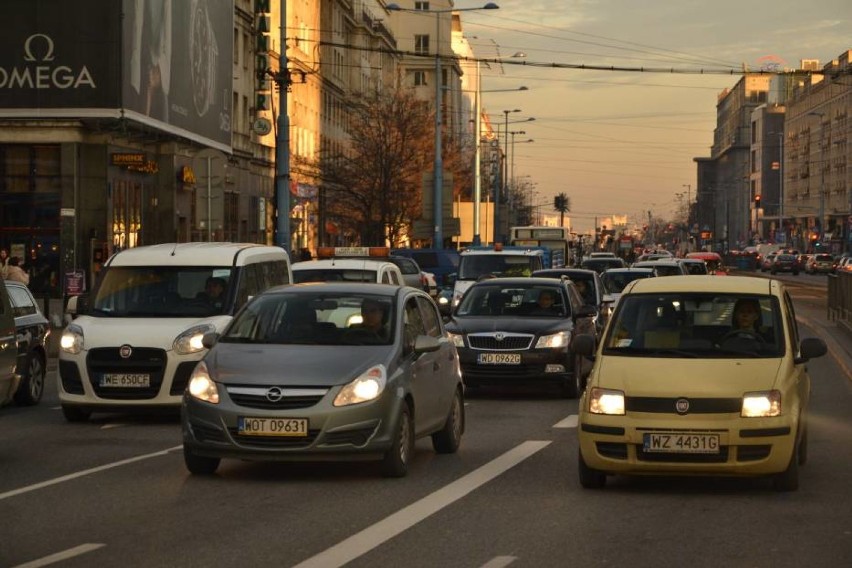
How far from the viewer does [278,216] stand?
130ft

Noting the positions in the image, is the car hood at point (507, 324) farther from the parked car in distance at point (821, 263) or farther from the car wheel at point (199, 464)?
the parked car in distance at point (821, 263)

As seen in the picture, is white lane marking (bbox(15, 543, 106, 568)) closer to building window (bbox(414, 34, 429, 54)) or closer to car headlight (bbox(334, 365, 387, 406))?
car headlight (bbox(334, 365, 387, 406))

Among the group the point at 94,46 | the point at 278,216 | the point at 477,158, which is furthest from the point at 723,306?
the point at 477,158

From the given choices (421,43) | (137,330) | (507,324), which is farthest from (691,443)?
(421,43)

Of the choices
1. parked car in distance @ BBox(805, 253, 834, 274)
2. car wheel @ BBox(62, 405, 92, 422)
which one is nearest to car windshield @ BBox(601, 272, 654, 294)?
car wheel @ BBox(62, 405, 92, 422)

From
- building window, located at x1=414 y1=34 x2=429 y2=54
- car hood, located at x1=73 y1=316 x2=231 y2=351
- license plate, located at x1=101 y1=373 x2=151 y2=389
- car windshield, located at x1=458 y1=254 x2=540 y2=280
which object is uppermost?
building window, located at x1=414 y1=34 x2=429 y2=54

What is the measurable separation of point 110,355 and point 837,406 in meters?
8.29

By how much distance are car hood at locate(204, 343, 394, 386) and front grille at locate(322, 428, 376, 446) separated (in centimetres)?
35

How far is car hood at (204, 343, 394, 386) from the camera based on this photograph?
11922 millimetres

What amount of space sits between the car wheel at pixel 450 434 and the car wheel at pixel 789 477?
3269mm

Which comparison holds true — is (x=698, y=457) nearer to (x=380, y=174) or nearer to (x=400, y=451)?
(x=400, y=451)

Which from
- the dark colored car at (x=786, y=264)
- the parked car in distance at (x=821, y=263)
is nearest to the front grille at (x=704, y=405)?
the dark colored car at (x=786, y=264)

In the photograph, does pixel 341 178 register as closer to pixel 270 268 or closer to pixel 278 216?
pixel 278 216

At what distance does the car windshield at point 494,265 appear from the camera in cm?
3778
